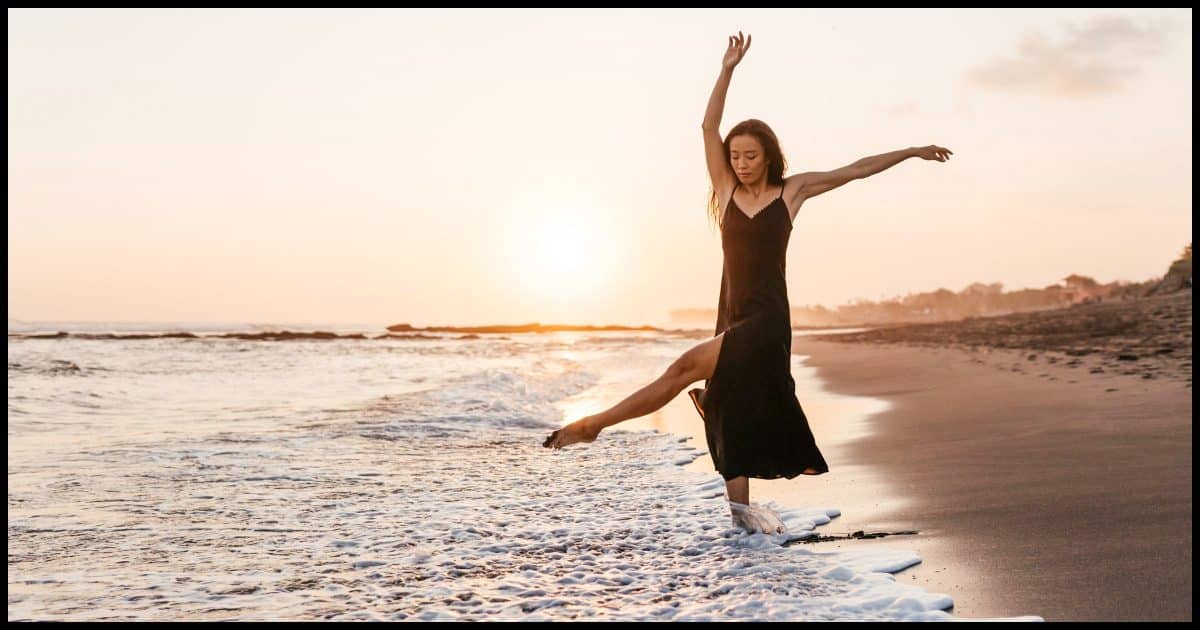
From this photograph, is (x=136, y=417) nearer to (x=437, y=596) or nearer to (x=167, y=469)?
(x=167, y=469)

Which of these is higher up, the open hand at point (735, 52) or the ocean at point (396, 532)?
the open hand at point (735, 52)

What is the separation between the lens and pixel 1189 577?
10.7 feet

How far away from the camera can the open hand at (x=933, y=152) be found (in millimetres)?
4547

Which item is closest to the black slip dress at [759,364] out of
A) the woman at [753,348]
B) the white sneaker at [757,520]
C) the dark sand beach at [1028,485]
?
the woman at [753,348]

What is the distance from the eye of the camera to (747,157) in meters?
4.39

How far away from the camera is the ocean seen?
3.47 meters

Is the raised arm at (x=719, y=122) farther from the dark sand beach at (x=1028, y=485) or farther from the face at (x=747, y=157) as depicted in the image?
the dark sand beach at (x=1028, y=485)

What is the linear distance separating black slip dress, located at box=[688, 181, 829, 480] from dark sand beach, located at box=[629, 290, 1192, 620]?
19.8 inches

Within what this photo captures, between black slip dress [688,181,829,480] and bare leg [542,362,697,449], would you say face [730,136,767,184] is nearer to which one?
black slip dress [688,181,829,480]

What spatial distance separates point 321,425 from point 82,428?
250 cm

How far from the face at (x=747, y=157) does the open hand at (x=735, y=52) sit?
1.32 feet

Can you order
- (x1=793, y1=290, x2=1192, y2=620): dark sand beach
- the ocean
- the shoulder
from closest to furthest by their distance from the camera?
1. (x1=793, y1=290, x2=1192, y2=620): dark sand beach
2. the ocean
3. the shoulder

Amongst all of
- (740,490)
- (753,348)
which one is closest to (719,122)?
(753,348)

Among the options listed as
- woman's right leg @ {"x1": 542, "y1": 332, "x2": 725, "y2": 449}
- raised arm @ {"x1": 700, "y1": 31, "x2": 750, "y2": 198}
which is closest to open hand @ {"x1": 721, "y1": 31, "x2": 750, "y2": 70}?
raised arm @ {"x1": 700, "y1": 31, "x2": 750, "y2": 198}
